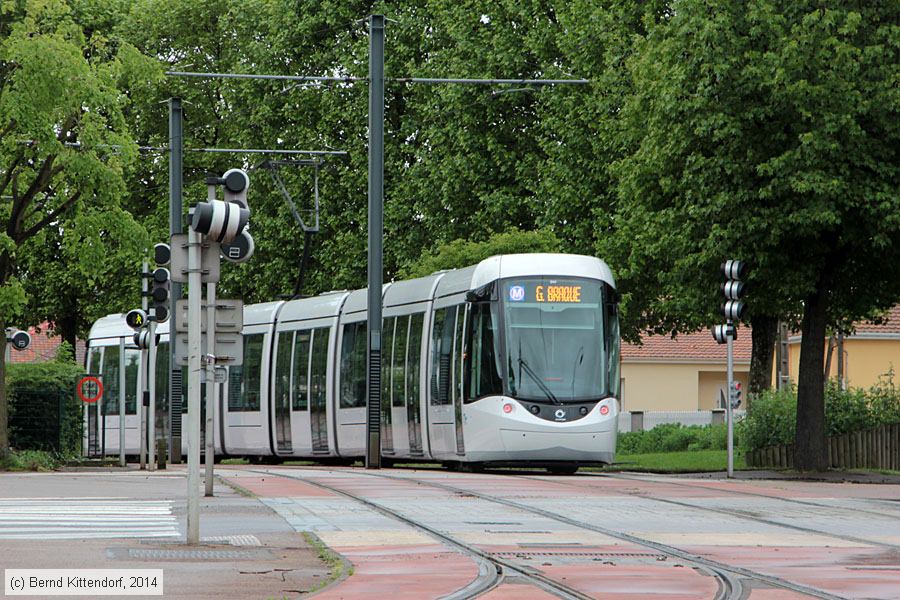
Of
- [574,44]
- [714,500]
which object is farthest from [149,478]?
[574,44]

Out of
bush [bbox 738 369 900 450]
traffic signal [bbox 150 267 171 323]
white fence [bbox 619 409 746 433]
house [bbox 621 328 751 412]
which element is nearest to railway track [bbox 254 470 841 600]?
traffic signal [bbox 150 267 171 323]

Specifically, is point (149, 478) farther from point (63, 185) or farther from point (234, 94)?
point (234, 94)

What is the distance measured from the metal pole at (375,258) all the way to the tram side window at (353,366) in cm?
130

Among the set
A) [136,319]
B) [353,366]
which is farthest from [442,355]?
[136,319]

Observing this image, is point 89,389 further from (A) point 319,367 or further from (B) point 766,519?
(B) point 766,519

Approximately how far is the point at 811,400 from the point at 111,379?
20427 millimetres

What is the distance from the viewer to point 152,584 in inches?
417

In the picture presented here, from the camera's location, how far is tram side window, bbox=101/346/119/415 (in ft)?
143

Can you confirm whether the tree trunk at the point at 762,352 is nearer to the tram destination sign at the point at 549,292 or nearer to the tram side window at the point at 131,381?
the tram destination sign at the point at 549,292

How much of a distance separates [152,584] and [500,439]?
54.0 feet

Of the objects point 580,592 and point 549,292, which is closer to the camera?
point 580,592

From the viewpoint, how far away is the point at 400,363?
3092 cm

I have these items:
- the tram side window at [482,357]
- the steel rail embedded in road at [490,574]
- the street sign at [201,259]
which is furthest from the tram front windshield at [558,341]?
the street sign at [201,259]

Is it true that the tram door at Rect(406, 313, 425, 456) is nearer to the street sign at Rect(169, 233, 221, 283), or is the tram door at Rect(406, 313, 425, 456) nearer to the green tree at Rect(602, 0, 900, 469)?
the green tree at Rect(602, 0, 900, 469)
